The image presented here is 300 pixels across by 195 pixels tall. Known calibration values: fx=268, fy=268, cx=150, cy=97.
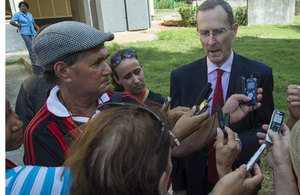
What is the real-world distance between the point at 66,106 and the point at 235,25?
4.35 ft

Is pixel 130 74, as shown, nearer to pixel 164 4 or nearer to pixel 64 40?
pixel 64 40

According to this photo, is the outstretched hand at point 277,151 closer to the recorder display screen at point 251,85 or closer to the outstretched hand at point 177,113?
the recorder display screen at point 251,85

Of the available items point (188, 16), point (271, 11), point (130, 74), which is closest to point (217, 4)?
point (130, 74)

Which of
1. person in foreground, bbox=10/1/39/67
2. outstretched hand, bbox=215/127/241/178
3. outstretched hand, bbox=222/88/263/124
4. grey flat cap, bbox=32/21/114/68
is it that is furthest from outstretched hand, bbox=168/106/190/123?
person in foreground, bbox=10/1/39/67

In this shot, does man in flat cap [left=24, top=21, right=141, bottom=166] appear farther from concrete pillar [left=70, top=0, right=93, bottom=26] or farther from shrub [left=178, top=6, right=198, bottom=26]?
shrub [left=178, top=6, right=198, bottom=26]

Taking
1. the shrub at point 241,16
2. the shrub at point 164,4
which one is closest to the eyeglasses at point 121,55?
the shrub at point 241,16

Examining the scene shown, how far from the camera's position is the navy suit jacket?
68.4 inches

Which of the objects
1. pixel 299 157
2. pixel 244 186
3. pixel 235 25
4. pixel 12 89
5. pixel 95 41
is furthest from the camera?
pixel 12 89

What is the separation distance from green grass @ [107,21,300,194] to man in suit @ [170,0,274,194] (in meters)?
1.43

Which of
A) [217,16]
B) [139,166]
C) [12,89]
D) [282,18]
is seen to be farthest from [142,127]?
[282,18]

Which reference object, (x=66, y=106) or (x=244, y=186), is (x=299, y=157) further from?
(x=66, y=106)

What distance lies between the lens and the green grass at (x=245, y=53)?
17.8 feet

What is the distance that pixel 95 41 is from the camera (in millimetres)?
1356

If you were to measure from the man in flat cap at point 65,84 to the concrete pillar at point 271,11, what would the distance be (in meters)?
12.9
